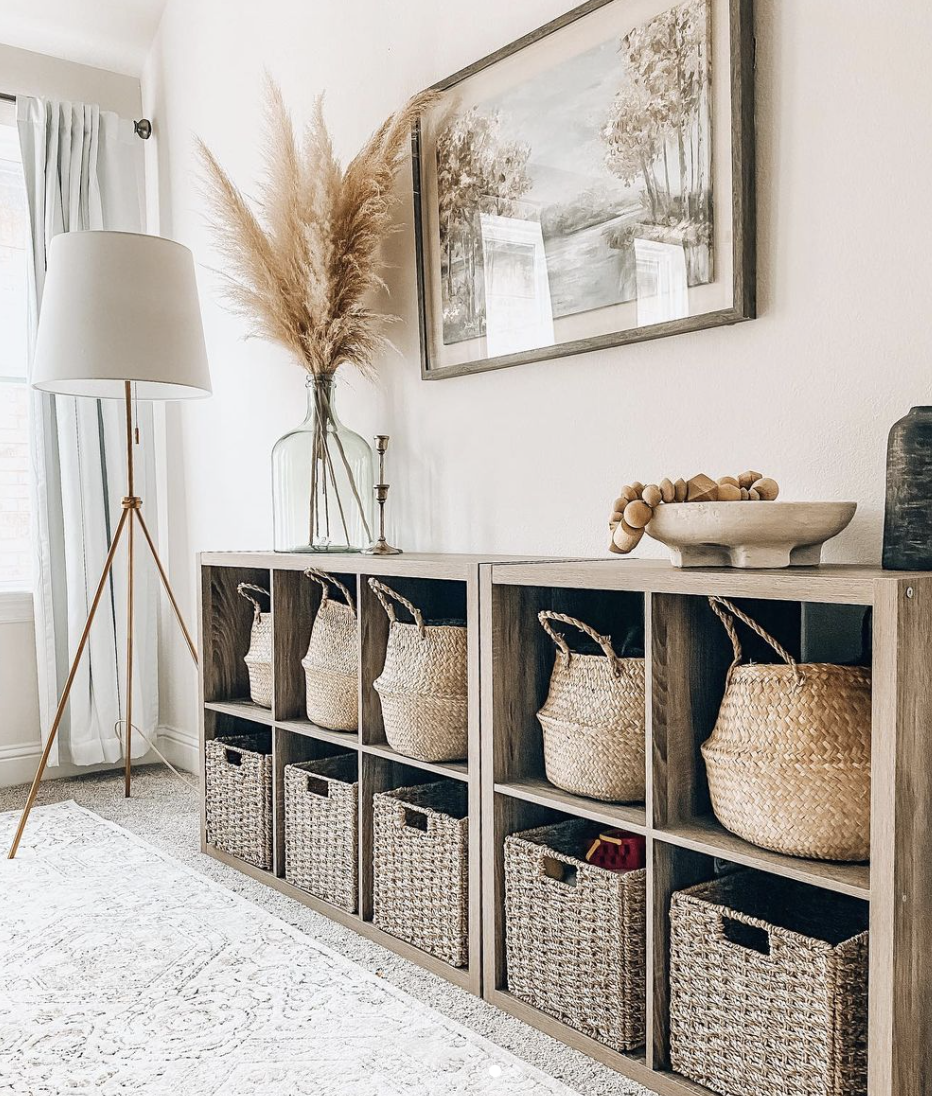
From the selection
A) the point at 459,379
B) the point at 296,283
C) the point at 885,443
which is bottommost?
the point at 885,443

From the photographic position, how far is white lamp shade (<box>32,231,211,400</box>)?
256 centimetres

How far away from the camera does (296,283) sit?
2357 millimetres

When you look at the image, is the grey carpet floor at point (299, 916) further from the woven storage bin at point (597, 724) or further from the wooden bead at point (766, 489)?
the wooden bead at point (766, 489)

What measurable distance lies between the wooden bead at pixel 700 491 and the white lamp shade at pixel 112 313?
1651 mm

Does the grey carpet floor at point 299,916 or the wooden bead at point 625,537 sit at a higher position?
the wooden bead at point 625,537

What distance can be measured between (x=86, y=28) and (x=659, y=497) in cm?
293

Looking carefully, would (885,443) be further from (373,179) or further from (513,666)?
(373,179)

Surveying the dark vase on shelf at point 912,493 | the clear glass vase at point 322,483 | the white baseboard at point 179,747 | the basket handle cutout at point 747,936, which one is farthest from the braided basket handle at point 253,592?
the dark vase on shelf at point 912,493

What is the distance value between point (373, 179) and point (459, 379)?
1.63ft

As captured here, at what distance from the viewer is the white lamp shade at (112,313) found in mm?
2561

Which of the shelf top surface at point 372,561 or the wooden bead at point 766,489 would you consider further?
the shelf top surface at point 372,561

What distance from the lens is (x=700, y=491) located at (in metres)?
1.48

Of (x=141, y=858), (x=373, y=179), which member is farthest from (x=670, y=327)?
(x=141, y=858)

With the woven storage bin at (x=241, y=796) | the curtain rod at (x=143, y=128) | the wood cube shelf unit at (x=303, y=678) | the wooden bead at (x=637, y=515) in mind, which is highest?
the curtain rod at (x=143, y=128)
